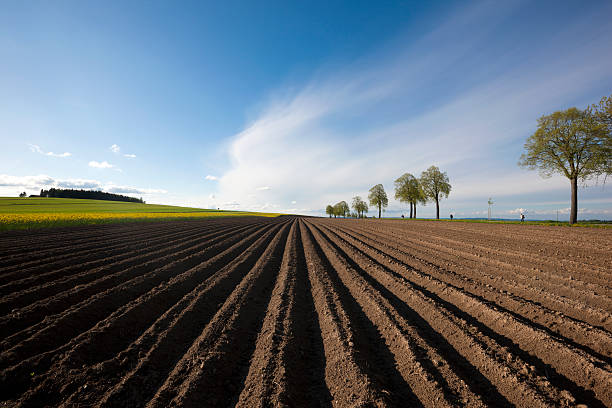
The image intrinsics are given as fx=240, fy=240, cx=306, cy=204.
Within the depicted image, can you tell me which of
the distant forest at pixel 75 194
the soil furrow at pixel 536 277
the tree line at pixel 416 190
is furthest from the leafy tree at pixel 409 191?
the distant forest at pixel 75 194

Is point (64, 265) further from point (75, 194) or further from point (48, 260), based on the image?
point (75, 194)

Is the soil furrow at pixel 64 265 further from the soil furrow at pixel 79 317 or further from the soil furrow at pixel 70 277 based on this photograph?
the soil furrow at pixel 79 317

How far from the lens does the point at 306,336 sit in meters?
4.40

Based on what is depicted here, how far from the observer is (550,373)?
328 cm

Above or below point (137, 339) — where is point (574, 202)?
above

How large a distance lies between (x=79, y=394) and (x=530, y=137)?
3515 centimetres

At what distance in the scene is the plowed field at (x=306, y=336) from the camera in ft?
9.71

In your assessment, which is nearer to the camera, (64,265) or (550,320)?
(550,320)

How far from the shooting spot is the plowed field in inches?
116

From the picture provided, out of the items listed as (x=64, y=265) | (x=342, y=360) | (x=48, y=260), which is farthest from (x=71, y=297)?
(x=342, y=360)

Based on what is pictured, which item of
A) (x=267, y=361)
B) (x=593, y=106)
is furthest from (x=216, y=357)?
(x=593, y=106)

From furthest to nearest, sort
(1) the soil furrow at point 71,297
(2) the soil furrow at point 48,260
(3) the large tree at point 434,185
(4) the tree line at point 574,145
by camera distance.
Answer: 1. (3) the large tree at point 434,185
2. (4) the tree line at point 574,145
3. (2) the soil furrow at point 48,260
4. (1) the soil furrow at point 71,297

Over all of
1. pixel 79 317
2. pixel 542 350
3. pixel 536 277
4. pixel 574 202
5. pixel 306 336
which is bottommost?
pixel 306 336

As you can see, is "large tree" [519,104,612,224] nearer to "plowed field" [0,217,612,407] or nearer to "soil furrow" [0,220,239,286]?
"plowed field" [0,217,612,407]
